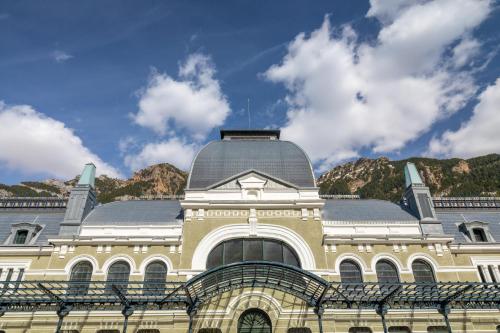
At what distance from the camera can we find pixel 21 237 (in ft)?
91.4

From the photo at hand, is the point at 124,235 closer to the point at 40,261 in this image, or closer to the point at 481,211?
the point at 40,261

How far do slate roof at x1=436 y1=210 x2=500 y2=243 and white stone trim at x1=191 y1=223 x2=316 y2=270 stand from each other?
40.3ft

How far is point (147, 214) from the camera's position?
2866 centimetres

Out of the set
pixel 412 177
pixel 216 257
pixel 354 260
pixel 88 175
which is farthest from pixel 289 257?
pixel 88 175

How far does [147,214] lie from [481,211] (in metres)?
29.2

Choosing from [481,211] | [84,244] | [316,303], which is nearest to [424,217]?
[481,211]

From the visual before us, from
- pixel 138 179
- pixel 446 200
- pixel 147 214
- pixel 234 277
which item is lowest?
pixel 234 277

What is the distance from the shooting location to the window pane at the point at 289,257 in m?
24.6

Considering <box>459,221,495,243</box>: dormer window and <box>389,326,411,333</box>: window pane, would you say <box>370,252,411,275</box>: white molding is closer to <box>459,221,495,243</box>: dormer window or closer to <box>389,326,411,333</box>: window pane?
<box>389,326,411,333</box>: window pane

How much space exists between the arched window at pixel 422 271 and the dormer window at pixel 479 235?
5.88 metres

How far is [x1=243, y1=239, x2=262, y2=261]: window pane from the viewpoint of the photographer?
2455 cm

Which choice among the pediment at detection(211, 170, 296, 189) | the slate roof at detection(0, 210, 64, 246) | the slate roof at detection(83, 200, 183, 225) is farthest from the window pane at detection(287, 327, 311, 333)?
the slate roof at detection(0, 210, 64, 246)

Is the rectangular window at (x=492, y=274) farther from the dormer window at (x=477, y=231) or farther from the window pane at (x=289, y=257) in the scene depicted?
the window pane at (x=289, y=257)

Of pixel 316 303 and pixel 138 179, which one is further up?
pixel 138 179
